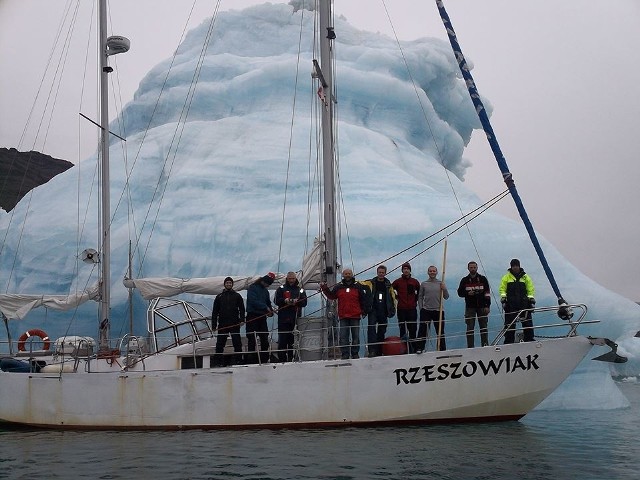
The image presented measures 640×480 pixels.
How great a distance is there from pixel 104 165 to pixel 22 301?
3.29m

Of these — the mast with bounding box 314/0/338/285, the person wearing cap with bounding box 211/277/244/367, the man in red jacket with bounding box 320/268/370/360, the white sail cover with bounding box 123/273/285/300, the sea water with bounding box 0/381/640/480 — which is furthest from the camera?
the white sail cover with bounding box 123/273/285/300

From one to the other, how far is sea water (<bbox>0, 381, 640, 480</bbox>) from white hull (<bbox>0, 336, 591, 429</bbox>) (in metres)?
0.26

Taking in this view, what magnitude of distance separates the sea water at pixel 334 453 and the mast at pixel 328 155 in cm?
295

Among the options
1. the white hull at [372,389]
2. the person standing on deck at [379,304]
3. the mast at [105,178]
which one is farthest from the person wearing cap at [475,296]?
the mast at [105,178]

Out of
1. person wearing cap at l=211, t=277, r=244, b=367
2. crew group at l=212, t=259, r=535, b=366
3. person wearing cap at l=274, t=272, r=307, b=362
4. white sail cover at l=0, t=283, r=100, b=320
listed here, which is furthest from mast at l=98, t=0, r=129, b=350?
person wearing cap at l=274, t=272, r=307, b=362

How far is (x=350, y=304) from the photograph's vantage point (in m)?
11.3

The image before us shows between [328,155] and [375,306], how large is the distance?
9.25ft

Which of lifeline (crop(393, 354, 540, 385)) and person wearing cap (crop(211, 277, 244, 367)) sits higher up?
person wearing cap (crop(211, 277, 244, 367))

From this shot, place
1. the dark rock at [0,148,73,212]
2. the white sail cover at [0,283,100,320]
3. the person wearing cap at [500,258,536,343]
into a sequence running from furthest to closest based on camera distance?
1. the dark rock at [0,148,73,212]
2. the white sail cover at [0,283,100,320]
3. the person wearing cap at [500,258,536,343]

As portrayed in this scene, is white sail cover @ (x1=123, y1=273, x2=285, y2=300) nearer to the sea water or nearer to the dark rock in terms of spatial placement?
the sea water

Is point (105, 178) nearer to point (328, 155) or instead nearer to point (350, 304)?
point (328, 155)

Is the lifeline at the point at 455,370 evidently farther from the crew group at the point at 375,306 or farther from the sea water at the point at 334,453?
the sea water at the point at 334,453

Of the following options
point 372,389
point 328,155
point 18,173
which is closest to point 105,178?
point 328,155

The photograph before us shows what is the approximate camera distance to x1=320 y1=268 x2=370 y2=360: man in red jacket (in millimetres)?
11266
